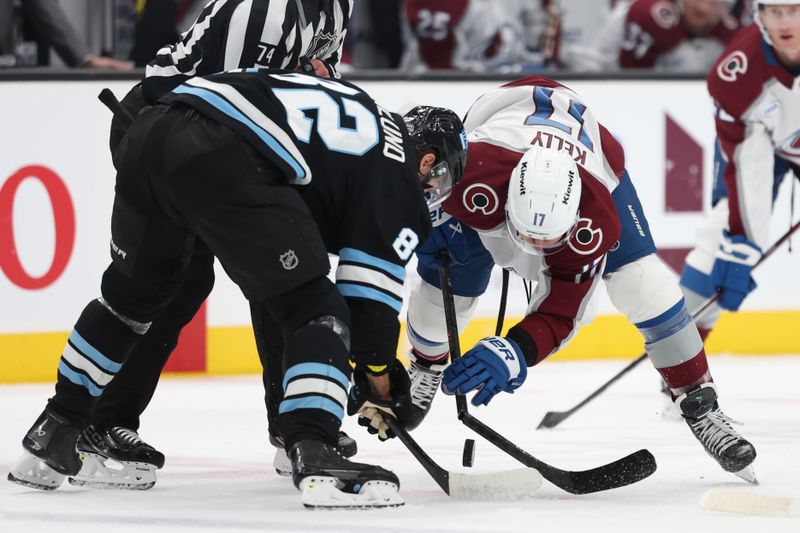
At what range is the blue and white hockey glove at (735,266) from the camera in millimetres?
4578

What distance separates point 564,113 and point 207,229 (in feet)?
3.39

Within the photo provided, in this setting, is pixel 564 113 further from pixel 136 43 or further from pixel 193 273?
pixel 136 43

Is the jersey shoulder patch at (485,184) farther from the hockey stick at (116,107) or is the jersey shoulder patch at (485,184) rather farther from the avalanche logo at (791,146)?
the avalanche logo at (791,146)

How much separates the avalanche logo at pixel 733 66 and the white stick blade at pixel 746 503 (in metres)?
2.03

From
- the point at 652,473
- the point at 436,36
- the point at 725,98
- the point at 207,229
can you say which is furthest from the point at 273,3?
the point at 436,36

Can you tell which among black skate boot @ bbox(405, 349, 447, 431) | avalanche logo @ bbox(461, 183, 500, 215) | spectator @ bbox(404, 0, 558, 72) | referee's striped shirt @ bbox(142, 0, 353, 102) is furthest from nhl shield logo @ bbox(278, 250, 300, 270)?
spectator @ bbox(404, 0, 558, 72)

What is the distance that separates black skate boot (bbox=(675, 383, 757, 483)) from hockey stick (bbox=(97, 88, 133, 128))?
1394mm

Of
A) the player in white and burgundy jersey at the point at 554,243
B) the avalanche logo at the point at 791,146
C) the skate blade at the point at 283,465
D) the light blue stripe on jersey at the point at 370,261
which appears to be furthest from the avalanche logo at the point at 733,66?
the light blue stripe on jersey at the point at 370,261

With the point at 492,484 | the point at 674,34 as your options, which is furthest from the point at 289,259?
the point at 674,34

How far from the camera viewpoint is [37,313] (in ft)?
16.6

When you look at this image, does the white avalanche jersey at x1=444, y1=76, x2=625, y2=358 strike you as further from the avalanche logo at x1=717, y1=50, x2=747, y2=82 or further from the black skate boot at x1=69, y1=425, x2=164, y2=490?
the avalanche logo at x1=717, y1=50, x2=747, y2=82

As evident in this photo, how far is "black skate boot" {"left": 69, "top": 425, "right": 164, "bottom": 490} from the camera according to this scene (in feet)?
10.4

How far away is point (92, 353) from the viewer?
3.00 meters

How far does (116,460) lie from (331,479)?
0.73 meters
